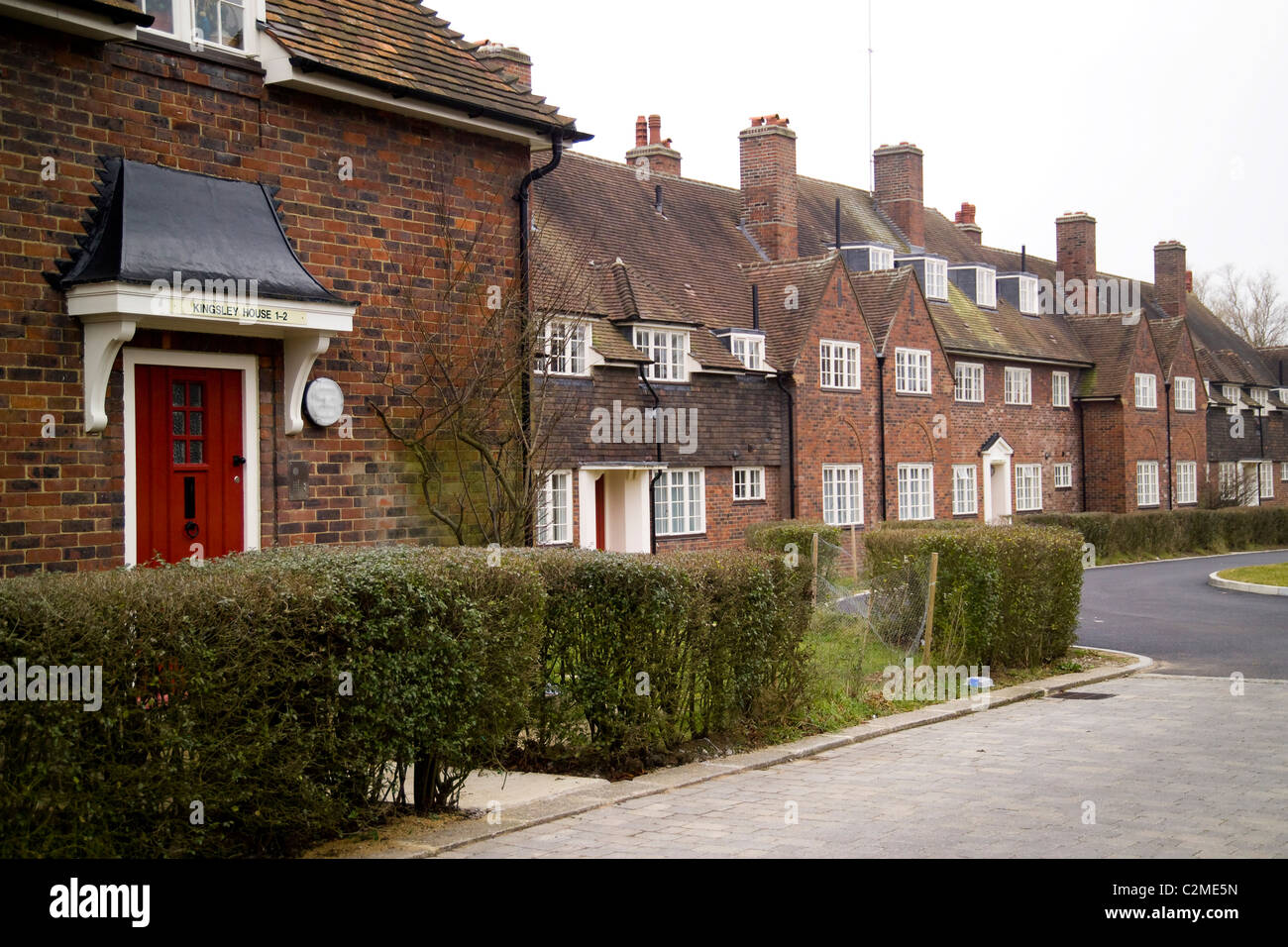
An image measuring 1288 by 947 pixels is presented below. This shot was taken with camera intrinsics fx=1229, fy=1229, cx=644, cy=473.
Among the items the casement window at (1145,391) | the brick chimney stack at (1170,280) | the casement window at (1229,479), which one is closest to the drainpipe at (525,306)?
the casement window at (1145,391)

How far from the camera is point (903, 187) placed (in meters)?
40.6

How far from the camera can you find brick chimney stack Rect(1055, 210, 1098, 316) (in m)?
48.1

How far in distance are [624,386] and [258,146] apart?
1435cm

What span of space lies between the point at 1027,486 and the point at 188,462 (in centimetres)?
3443

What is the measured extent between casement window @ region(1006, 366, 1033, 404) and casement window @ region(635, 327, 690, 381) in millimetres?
17026

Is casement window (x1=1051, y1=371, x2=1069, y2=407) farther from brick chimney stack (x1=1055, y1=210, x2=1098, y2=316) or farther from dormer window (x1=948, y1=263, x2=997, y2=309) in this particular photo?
brick chimney stack (x1=1055, y1=210, x2=1098, y2=316)

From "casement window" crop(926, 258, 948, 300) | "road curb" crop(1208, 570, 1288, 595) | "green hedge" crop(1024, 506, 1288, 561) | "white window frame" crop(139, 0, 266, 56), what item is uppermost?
"casement window" crop(926, 258, 948, 300)

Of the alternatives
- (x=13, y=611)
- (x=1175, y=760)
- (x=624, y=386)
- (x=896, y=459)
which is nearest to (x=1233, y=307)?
(x=896, y=459)

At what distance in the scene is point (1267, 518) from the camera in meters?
41.6

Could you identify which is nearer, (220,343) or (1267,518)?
(220,343)

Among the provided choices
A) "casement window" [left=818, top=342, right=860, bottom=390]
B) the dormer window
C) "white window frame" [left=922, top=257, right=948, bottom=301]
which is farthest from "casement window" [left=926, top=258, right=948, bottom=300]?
"casement window" [left=818, top=342, right=860, bottom=390]
